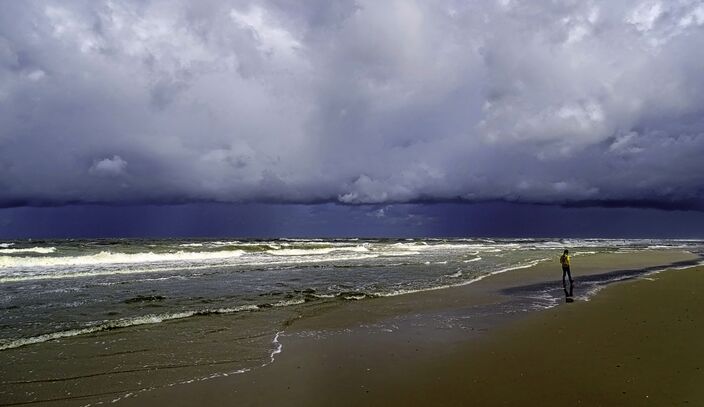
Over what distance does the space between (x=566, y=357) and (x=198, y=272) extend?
2297cm

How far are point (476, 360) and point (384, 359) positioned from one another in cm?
177

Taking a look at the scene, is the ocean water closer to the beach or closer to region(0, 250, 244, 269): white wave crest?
the beach

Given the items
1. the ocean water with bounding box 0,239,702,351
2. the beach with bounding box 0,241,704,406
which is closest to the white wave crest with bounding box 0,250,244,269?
the ocean water with bounding box 0,239,702,351

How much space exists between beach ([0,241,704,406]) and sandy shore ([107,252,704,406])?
3 centimetres

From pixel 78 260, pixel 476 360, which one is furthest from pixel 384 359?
pixel 78 260

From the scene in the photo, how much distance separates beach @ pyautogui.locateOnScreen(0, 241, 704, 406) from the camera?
22.7 ft

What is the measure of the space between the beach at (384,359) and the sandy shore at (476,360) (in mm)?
32

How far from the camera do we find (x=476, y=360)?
873 cm

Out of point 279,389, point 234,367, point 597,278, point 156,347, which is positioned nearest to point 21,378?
point 156,347

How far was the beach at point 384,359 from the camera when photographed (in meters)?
6.93

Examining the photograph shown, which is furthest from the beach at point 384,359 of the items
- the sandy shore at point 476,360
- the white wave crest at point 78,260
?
the white wave crest at point 78,260

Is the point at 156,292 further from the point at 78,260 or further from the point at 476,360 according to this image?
the point at 78,260

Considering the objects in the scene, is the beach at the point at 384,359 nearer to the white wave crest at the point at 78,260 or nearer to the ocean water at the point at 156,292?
the ocean water at the point at 156,292

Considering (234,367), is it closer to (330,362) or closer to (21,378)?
(330,362)
